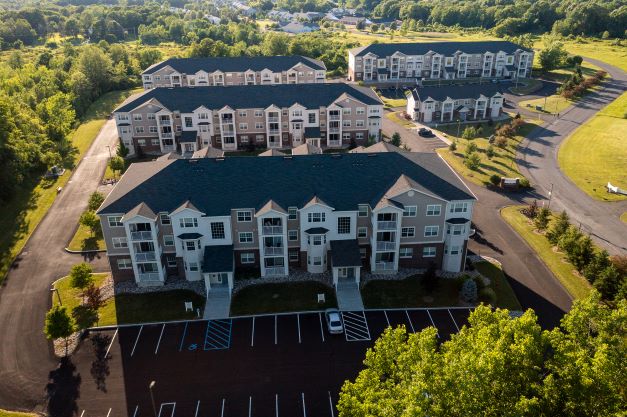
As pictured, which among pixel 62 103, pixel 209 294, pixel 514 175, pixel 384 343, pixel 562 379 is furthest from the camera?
pixel 62 103

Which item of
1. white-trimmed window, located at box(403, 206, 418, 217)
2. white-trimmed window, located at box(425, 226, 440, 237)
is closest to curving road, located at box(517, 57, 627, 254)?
white-trimmed window, located at box(425, 226, 440, 237)

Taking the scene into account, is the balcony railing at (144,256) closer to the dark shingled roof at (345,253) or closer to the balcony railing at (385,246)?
the dark shingled roof at (345,253)

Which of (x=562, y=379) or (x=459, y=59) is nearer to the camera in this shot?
(x=562, y=379)

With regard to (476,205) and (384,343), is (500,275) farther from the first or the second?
(384,343)

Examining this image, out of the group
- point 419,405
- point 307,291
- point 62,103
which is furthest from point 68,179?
point 419,405

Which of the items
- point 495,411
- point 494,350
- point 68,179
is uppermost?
point 494,350

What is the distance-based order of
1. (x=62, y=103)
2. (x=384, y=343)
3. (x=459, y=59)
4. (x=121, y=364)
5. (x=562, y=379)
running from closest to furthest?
(x=562, y=379), (x=384, y=343), (x=121, y=364), (x=62, y=103), (x=459, y=59)

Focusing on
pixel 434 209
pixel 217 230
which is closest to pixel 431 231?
pixel 434 209
